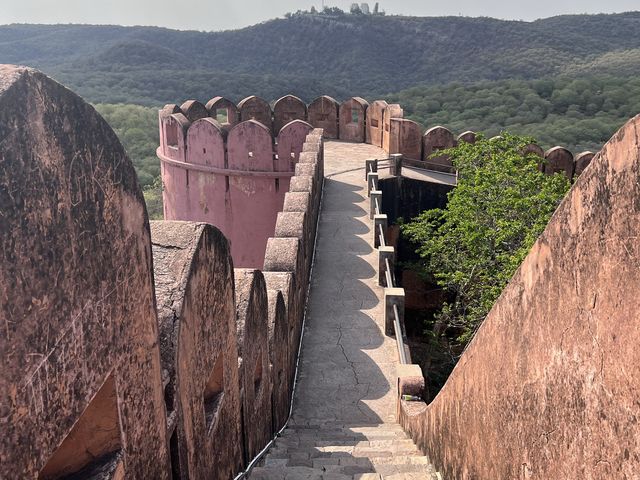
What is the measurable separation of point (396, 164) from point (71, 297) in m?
10.8

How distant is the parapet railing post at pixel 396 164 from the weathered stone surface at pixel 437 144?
4.33 ft

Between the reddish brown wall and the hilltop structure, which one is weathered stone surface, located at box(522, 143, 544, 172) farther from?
the hilltop structure

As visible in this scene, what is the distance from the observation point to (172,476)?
123 inches

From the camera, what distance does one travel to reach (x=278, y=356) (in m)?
5.75

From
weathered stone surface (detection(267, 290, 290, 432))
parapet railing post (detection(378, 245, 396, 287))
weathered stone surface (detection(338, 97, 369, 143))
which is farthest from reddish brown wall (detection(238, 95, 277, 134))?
weathered stone surface (detection(267, 290, 290, 432))

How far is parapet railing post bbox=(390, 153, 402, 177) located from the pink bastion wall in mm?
1469

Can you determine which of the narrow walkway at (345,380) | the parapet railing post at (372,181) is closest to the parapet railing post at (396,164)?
the parapet railing post at (372,181)

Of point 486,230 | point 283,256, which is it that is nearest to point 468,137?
point 486,230

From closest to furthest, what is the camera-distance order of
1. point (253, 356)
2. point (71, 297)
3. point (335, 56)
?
1. point (71, 297)
2. point (253, 356)
3. point (335, 56)

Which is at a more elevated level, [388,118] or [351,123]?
[388,118]

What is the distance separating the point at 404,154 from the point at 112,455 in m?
12.1

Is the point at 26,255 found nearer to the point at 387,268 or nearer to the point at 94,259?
the point at 94,259

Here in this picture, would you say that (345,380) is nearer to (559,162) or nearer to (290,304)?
(290,304)

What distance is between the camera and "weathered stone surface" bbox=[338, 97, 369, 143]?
16.2 metres
